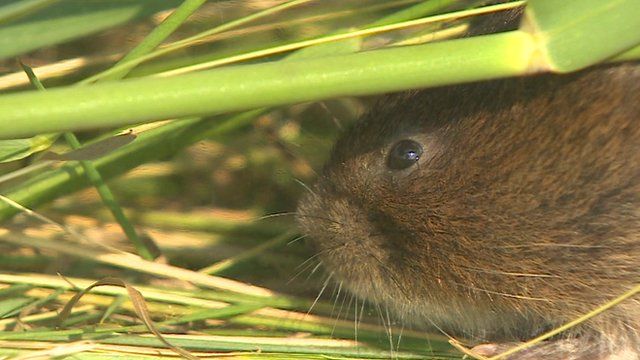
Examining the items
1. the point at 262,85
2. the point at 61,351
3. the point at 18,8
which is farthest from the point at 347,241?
the point at 18,8

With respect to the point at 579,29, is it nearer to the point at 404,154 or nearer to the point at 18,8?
the point at 404,154

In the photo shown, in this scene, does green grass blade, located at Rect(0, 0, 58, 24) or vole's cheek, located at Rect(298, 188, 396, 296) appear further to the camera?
vole's cheek, located at Rect(298, 188, 396, 296)

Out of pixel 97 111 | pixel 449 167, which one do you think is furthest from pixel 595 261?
pixel 97 111

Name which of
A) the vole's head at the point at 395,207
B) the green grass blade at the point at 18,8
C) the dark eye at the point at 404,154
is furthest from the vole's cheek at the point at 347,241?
the green grass blade at the point at 18,8

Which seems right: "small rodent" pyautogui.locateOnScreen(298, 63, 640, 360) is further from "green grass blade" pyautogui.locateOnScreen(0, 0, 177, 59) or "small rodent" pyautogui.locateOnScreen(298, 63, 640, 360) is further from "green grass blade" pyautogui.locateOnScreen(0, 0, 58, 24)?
"green grass blade" pyautogui.locateOnScreen(0, 0, 58, 24)

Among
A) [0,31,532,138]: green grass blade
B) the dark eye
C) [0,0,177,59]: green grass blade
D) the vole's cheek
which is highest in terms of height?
[0,0,177,59]: green grass blade

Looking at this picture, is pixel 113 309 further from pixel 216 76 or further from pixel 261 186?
pixel 216 76

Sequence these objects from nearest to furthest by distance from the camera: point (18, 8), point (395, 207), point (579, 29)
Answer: point (579, 29) → point (18, 8) → point (395, 207)

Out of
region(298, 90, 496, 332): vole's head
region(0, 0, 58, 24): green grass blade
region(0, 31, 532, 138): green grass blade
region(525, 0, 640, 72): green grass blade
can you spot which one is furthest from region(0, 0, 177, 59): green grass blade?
region(525, 0, 640, 72): green grass blade
